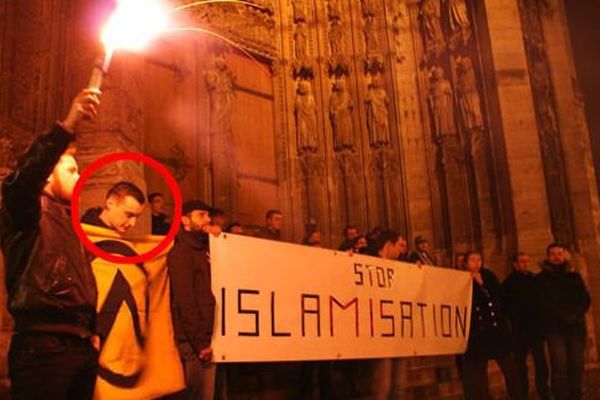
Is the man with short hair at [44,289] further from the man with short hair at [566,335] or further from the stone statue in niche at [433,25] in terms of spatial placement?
the stone statue in niche at [433,25]

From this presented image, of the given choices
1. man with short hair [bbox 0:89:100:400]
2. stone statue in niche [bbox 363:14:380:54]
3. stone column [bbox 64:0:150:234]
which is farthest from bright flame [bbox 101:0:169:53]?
stone statue in niche [bbox 363:14:380:54]

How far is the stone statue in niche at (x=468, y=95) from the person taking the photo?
1087 centimetres

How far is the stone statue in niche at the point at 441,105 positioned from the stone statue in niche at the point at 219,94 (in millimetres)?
3840

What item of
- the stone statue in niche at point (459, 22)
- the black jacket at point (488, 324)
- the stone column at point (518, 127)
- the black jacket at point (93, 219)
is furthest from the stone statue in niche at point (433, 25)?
the black jacket at point (93, 219)

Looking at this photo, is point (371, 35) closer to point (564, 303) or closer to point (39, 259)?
point (564, 303)

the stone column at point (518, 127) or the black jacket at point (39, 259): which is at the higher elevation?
the stone column at point (518, 127)

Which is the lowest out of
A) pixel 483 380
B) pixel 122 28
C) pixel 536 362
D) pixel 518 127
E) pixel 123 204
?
pixel 483 380

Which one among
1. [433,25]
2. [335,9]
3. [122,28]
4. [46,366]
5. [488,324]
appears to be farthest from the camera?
[335,9]

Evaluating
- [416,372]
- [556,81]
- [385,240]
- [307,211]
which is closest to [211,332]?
[385,240]

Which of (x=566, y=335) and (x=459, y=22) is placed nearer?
(x=566, y=335)

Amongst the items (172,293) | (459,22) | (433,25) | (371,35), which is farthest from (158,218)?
(433,25)

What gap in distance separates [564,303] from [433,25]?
7260 mm

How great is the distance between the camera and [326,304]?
207 inches

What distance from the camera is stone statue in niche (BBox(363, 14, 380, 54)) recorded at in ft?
39.2
